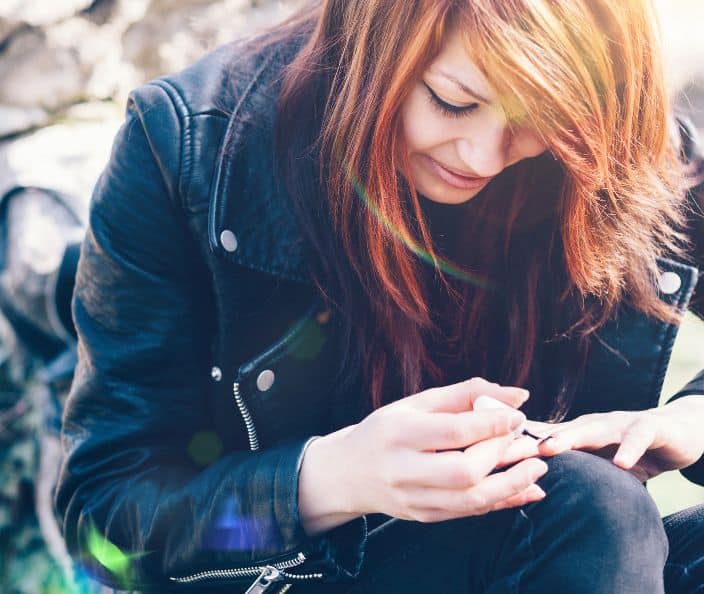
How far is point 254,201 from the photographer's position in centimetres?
135

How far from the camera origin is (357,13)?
49.8 inches

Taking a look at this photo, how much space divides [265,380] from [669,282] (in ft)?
2.97

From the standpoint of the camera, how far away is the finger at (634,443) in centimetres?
128

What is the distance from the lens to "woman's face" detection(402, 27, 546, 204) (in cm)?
119

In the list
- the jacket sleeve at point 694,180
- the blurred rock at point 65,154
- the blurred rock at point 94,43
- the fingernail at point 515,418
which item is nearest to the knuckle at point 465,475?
the fingernail at point 515,418

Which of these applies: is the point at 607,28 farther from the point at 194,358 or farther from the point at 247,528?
the point at 247,528

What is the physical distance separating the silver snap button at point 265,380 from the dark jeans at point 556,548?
1.31 ft

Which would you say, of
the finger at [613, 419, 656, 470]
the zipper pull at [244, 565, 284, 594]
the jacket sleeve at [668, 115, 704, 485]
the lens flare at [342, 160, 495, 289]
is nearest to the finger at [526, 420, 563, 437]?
the finger at [613, 419, 656, 470]

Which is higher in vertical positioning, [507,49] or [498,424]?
[507,49]

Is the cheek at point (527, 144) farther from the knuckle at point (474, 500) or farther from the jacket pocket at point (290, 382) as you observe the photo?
the knuckle at point (474, 500)

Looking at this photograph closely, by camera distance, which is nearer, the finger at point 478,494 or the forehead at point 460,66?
the finger at point 478,494

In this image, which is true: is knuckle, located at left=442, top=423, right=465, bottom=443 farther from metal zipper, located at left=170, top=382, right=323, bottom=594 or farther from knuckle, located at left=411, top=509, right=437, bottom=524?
metal zipper, located at left=170, top=382, right=323, bottom=594

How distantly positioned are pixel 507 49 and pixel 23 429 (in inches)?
75.4

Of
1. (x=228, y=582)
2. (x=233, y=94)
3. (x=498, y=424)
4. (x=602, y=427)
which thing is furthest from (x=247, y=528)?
(x=233, y=94)
